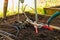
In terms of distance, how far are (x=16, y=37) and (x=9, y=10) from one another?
6.79ft

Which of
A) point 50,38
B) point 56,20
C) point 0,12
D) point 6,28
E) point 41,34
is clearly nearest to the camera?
point 50,38

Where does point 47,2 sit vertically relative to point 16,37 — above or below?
above

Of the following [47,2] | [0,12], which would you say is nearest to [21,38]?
[0,12]

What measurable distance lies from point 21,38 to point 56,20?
1.12 m

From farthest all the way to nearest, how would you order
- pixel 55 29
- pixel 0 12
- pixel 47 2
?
pixel 47 2, pixel 0 12, pixel 55 29

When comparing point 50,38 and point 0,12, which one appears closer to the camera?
point 50,38

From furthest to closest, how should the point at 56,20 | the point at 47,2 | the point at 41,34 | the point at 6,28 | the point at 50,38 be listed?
the point at 47,2, the point at 56,20, the point at 6,28, the point at 41,34, the point at 50,38

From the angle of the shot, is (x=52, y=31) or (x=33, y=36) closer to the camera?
(x=33, y=36)

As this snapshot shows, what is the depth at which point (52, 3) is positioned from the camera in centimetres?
492

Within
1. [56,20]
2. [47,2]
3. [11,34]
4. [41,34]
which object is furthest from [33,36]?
[47,2]

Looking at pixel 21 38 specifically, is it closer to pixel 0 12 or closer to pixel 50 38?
pixel 50 38

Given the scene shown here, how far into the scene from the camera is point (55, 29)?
2.30 m

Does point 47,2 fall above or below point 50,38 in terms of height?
above

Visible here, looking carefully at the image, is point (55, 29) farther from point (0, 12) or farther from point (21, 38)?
point (0, 12)
